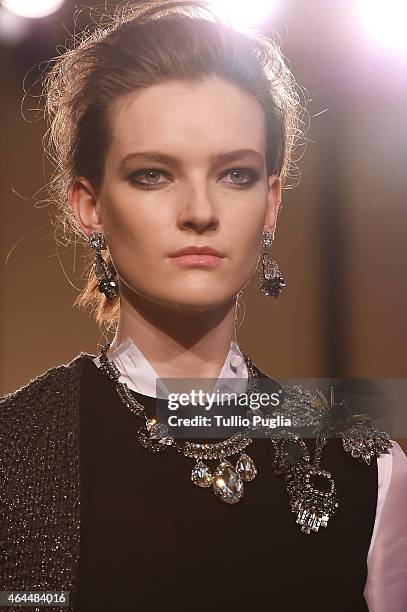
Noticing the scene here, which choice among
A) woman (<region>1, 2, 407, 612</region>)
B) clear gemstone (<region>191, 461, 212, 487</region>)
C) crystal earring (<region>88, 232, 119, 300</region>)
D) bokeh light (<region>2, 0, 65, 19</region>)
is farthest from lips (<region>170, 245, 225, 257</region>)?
bokeh light (<region>2, 0, 65, 19</region>)

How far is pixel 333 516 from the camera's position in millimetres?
959

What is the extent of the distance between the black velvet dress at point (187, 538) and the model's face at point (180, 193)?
148mm

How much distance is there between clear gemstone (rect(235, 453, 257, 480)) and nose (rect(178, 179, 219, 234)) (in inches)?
10.2

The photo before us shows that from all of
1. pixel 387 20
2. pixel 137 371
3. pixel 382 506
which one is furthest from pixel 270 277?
pixel 387 20

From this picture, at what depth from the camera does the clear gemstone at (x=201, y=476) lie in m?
0.93

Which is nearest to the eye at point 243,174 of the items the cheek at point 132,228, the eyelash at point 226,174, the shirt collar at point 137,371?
the eyelash at point 226,174

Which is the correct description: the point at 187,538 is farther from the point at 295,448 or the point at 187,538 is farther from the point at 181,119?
the point at 181,119

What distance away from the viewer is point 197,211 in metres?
0.89

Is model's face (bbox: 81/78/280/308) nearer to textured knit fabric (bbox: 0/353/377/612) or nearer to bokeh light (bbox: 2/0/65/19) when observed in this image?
textured knit fabric (bbox: 0/353/377/612)

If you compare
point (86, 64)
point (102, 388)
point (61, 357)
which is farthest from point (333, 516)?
point (86, 64)

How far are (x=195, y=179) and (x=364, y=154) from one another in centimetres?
35

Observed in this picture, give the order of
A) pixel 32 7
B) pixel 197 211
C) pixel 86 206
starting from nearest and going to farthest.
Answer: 1. pixel 197 211
2. pixel 86 206
3. pixel 32 7

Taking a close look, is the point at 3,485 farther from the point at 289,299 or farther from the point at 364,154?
the point at 364,154

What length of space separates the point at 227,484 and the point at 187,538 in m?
0.07
